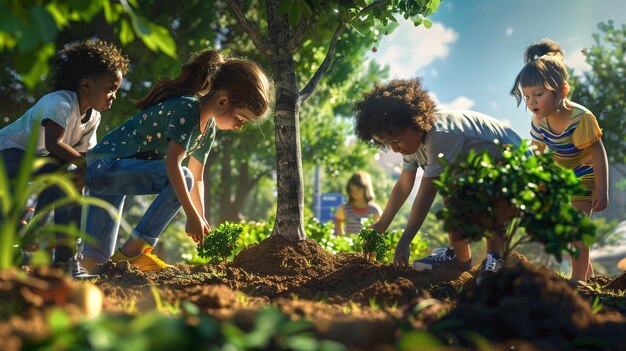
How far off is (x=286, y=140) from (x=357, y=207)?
5.22 m

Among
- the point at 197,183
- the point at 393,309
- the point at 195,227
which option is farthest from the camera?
the point at 197,183

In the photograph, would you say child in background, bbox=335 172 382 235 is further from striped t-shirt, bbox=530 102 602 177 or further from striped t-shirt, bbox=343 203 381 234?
striped t-shirt, bbox=530 102 602 177

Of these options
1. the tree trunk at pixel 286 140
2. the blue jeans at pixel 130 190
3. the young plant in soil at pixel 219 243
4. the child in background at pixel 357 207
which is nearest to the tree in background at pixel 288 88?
the tree trunk at pixel 286 140

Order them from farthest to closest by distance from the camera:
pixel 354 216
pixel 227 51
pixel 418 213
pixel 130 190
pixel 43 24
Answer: pixel 354 216, pixel 227 51, pixel 130 190, pixel 418 213, pixel 43 24

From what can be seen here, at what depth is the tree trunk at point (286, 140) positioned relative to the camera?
4.90 metres

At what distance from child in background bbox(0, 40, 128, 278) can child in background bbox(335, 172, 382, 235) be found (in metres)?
5.62

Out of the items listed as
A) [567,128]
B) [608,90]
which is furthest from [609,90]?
[567,128]

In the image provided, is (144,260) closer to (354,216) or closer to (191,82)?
(191,82)

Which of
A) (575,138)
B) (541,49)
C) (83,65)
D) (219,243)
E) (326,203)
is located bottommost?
(219,243)

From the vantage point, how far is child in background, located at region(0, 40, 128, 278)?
4.22 m

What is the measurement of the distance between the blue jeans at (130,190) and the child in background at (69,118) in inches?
5.7

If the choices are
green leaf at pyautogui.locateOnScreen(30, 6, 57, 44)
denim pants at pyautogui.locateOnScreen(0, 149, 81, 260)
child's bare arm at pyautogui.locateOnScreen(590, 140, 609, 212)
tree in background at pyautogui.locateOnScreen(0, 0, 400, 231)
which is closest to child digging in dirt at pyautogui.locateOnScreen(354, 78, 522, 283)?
child's bare arm at pyautogui.locateOnScreen(590, 140, 609, 212)

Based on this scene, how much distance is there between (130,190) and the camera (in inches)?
177

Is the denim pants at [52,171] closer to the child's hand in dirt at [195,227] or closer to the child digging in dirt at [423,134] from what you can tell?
the child's hand in dirt at [195,227]
